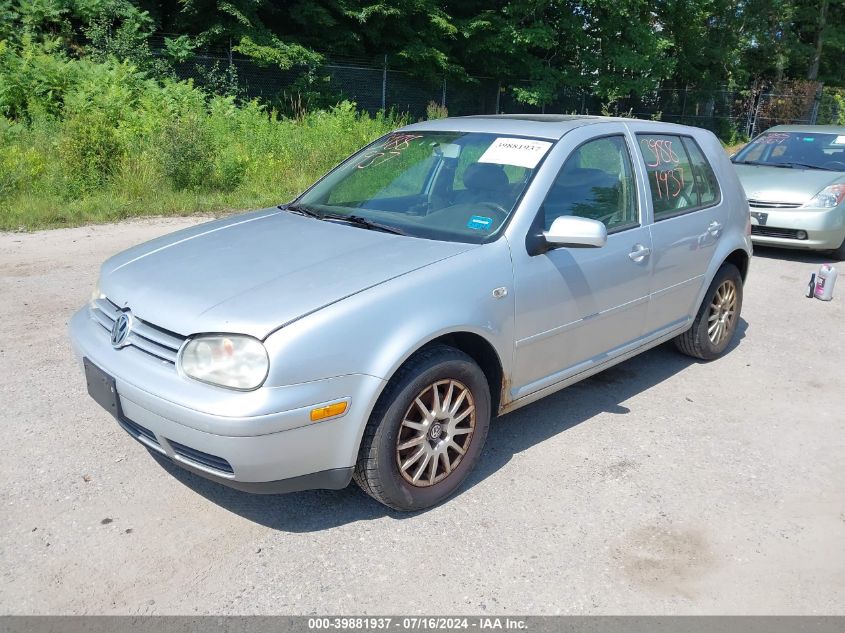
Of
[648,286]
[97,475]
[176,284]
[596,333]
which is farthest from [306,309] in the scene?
[648,286]

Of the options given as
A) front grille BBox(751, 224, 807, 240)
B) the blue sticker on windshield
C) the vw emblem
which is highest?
the blue sticker on windshield

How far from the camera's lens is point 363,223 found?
3895 millimetres

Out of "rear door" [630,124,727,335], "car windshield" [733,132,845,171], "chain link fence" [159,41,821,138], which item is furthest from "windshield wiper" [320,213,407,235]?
"chain link fence" [159,41,821,138]

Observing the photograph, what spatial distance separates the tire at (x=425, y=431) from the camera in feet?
10.1

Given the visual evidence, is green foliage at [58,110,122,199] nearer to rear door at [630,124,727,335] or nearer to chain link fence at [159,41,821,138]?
chain link fence at [159,41,821,138]

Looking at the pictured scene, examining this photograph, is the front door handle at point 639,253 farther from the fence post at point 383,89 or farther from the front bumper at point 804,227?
the fence post at point 383,89

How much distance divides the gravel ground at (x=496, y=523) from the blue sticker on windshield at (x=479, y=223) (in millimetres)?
1243

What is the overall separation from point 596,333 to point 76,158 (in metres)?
9.05

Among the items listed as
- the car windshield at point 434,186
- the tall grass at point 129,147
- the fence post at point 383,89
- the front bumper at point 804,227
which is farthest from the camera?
the fence post at point 383,89

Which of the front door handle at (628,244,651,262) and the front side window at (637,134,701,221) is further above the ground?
the front side window at (637,134,701,221)

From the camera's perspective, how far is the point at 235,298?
119 inches

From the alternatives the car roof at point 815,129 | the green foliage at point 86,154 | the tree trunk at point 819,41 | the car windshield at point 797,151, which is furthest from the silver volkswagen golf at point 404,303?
the tree trunk at point 819,41

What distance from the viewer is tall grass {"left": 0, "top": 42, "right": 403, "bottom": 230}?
9984 millimetres

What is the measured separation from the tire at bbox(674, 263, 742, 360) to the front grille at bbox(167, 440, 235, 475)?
3661 mm
